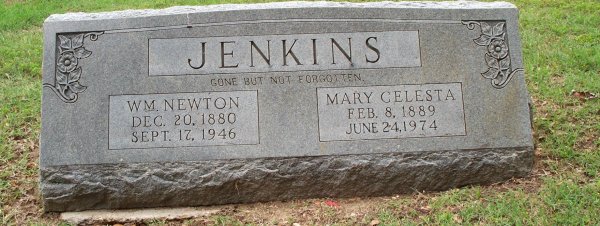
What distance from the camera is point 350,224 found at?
14.0 feet

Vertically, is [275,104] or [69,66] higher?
[69,66]

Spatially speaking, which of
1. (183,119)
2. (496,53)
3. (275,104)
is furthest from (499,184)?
(183,119)

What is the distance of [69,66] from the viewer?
4.72m

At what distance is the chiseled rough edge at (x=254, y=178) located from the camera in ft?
14.9

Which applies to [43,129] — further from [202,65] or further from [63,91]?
[202,65]

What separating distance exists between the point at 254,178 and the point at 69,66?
5.80 feet

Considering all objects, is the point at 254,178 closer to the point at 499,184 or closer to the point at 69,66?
the point at 69,66

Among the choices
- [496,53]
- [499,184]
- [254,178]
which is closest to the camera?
[254,178]

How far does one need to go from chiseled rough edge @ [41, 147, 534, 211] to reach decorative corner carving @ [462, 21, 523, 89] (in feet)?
2.00

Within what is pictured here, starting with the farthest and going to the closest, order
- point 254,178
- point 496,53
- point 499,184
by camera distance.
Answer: point 496,53, point 499,184, point 254,178

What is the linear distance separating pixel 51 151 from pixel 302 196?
2.01 meters

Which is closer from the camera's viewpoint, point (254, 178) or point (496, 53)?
point (254, 178)

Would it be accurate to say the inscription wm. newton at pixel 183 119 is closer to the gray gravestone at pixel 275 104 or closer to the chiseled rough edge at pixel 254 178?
the gray gravestone at pixel 275 104

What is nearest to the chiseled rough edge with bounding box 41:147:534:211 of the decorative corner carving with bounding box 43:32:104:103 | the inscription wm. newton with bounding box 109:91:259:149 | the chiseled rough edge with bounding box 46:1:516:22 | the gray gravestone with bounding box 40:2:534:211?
the gray gravestone with bounding box 40:2:534:211
